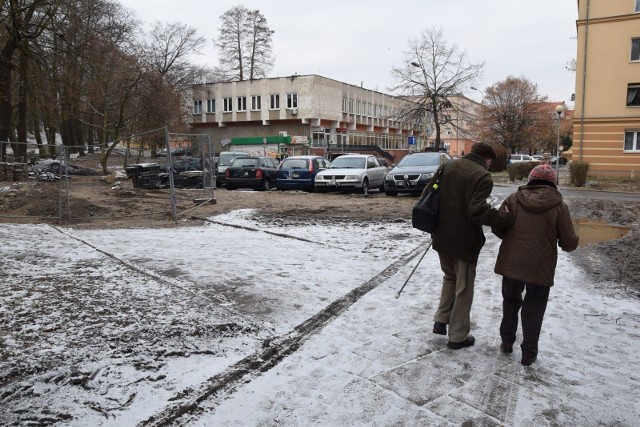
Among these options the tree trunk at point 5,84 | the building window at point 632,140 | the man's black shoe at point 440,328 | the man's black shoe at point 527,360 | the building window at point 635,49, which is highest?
the building window at point 635,49

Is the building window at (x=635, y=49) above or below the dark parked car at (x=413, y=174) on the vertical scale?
above

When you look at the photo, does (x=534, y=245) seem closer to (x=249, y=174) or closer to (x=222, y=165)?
(x=249, y=174)

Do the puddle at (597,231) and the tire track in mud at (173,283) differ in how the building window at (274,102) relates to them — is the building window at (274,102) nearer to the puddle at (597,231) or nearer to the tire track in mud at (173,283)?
the puddle at (597,231)

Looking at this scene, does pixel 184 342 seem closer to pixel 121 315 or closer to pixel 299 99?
pixel 121 315

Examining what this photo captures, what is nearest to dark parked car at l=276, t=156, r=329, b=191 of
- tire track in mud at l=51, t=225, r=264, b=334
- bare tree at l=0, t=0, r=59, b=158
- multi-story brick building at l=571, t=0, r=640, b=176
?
bare tree at l=0, t=0, r=59, b=158

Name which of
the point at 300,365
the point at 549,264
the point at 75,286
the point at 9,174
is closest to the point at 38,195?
the point at 9,174

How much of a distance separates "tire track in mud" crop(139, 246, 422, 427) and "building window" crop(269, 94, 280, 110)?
178 feet

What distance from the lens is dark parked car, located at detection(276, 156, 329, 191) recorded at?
20.5 meters

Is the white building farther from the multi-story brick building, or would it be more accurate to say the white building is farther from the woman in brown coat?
the woman in brown coat

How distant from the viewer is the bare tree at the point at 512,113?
5994 cm

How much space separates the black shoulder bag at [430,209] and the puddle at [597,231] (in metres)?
6.57

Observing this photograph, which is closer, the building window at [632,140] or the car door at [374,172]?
the car door at [374,172]

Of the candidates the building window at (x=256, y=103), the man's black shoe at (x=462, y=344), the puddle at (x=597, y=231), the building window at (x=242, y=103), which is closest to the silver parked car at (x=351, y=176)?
A: the puddle at (x=597, y=231)

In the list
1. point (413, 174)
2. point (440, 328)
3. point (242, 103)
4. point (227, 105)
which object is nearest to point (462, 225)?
point (440, 328)
